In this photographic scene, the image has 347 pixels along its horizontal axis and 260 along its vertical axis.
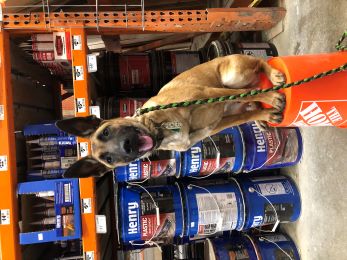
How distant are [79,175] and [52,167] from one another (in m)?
1.02

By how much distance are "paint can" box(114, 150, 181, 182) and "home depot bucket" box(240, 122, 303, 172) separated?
56 centimetres

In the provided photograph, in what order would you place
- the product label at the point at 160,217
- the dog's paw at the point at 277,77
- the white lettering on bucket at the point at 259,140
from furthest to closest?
1. the white lettering on bucket at the point at 259,140
2. the product label at the point at 160,217
3. the dog's paw at the point at 277,77

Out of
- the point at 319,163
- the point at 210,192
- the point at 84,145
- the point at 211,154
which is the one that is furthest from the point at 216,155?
the point at 84,145

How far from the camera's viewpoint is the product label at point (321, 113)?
1562 mm

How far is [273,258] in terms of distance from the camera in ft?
8.73

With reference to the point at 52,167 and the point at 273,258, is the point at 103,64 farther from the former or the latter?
the point at 273,258

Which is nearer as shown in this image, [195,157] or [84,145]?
[84,145]

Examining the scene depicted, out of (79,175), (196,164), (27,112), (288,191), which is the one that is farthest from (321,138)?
(27,112)

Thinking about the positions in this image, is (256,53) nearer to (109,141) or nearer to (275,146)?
(275,146)

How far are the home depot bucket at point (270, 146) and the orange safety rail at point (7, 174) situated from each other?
65.4 inches

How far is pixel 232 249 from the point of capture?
9.00 ft

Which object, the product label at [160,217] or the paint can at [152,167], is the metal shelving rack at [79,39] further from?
the product label at [160,217]

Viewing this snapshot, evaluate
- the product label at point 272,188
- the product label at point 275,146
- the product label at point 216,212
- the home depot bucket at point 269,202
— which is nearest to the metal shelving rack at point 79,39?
the product label at point 216,212

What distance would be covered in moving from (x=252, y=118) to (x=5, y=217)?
1.69m
